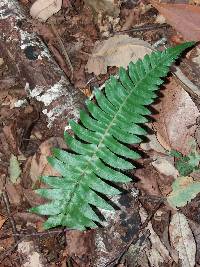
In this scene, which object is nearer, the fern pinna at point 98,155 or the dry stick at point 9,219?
the fern pinna at point 98,155

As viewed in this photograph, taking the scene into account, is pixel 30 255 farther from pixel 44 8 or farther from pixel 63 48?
pixel 44 8

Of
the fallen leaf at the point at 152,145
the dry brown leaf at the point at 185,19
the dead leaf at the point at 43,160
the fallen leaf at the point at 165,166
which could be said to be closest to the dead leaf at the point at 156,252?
the fallen leaf at the point at 165,166

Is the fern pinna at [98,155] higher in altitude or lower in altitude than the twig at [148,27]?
lower

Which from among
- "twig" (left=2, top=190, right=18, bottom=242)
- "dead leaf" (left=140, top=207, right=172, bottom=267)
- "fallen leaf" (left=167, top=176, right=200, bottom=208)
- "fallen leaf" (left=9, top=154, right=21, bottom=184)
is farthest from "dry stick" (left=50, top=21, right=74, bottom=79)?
"dead leaf" (left=140, top=207, right=172, bottom=267)

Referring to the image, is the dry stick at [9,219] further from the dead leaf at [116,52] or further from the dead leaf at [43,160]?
the dead leaf at [116,52]

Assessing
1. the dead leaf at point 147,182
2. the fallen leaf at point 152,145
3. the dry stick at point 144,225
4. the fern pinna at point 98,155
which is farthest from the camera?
the fallen leaf at point 152,145

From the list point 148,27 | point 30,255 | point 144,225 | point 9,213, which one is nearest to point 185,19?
point 148,27
